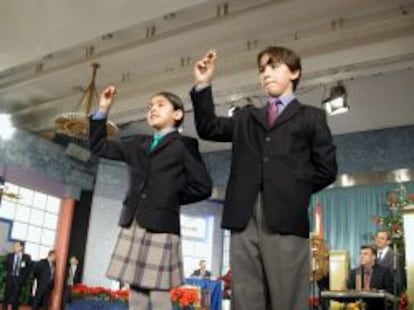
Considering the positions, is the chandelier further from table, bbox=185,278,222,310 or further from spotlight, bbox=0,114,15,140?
table, bbox=185,278,222,310

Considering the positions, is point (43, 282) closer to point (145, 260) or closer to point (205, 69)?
point (145, 260)

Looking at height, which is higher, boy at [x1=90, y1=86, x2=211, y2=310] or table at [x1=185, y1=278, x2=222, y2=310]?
boy at [x1=90, y1=86, x2=211, y2=310]

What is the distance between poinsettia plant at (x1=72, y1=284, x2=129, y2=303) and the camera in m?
6.15

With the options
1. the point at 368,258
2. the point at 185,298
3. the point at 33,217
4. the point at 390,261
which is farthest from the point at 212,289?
the point at 33,217

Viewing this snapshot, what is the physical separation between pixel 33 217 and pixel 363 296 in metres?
7.18

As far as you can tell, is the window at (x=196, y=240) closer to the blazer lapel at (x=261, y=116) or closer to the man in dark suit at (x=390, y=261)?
the man in dark suit at (x=390, y=261)

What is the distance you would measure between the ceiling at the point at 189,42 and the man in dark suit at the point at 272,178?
3.19 meters

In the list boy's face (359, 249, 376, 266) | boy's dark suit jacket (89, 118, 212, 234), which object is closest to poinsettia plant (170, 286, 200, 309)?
boy's face (359, 249, 376, 266)

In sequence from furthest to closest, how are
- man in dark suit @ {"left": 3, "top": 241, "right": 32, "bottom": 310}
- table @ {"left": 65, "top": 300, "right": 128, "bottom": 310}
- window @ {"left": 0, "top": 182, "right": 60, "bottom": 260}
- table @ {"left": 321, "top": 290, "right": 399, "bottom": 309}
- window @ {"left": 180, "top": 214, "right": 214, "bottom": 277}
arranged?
1. window @ {"left": 180, "top": 214, "right": 214, "bottom": 277}
2. window @ {"left": 0, "top": 182, "right": 60, "bottom": 260}
3. man in dark suit @ {"left": 3, "top": 241, "right": 32, "bottom": 310}
4. table @ {"left": 65, "top": 300, "right": 128, "bottom": 310}
5. table @ {"left": 321, "top": 290, "right": 399, "bottom": 309}

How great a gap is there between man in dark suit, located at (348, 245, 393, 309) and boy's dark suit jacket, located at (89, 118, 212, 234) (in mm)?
3684

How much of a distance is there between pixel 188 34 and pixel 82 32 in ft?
4.06

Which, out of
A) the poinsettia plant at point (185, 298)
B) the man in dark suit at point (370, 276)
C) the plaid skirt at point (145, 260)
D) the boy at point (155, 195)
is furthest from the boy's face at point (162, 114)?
the man in dark suit at point (370, 276)

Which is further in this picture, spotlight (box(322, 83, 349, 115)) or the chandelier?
spotlight (box(322, 83, 349, 115))

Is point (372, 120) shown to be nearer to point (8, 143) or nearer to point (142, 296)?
point (8, 143)
